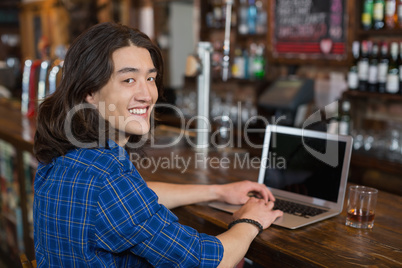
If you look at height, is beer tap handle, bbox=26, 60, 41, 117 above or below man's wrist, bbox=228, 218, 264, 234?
above

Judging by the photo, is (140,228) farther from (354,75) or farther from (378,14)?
(378,14)

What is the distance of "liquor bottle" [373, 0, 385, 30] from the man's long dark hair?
7.89 ft

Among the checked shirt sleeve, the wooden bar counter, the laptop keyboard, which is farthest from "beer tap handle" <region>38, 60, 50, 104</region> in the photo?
the checked shirt sleeve

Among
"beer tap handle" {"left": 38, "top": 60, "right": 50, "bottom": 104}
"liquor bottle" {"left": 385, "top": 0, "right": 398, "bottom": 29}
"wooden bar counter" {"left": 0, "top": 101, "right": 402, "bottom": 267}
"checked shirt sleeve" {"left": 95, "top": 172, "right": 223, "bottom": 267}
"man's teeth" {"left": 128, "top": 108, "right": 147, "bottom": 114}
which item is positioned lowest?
"wooden bar counter" {"left": 0, "top": 101, "right": 402, "bottom": 267}

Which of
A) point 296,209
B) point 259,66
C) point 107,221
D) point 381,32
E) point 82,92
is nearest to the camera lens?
point 107,221

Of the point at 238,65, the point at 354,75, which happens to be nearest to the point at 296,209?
the point at 354,75

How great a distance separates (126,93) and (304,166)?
2.32 feet

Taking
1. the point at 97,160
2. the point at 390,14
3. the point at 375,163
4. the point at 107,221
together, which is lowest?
the point at 375,163

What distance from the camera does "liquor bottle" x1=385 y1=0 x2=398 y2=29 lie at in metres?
3.07

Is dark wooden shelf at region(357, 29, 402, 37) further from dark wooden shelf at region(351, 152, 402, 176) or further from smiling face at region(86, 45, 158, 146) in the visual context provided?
smiling face at region(86, 45, 158, 146)

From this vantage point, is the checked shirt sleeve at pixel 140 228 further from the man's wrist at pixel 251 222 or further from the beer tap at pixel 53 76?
the beer tap at pixel 53 76

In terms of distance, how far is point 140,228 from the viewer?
107 cm

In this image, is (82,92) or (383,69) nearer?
(82,92)

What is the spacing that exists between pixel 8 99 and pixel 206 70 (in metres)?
2.85
